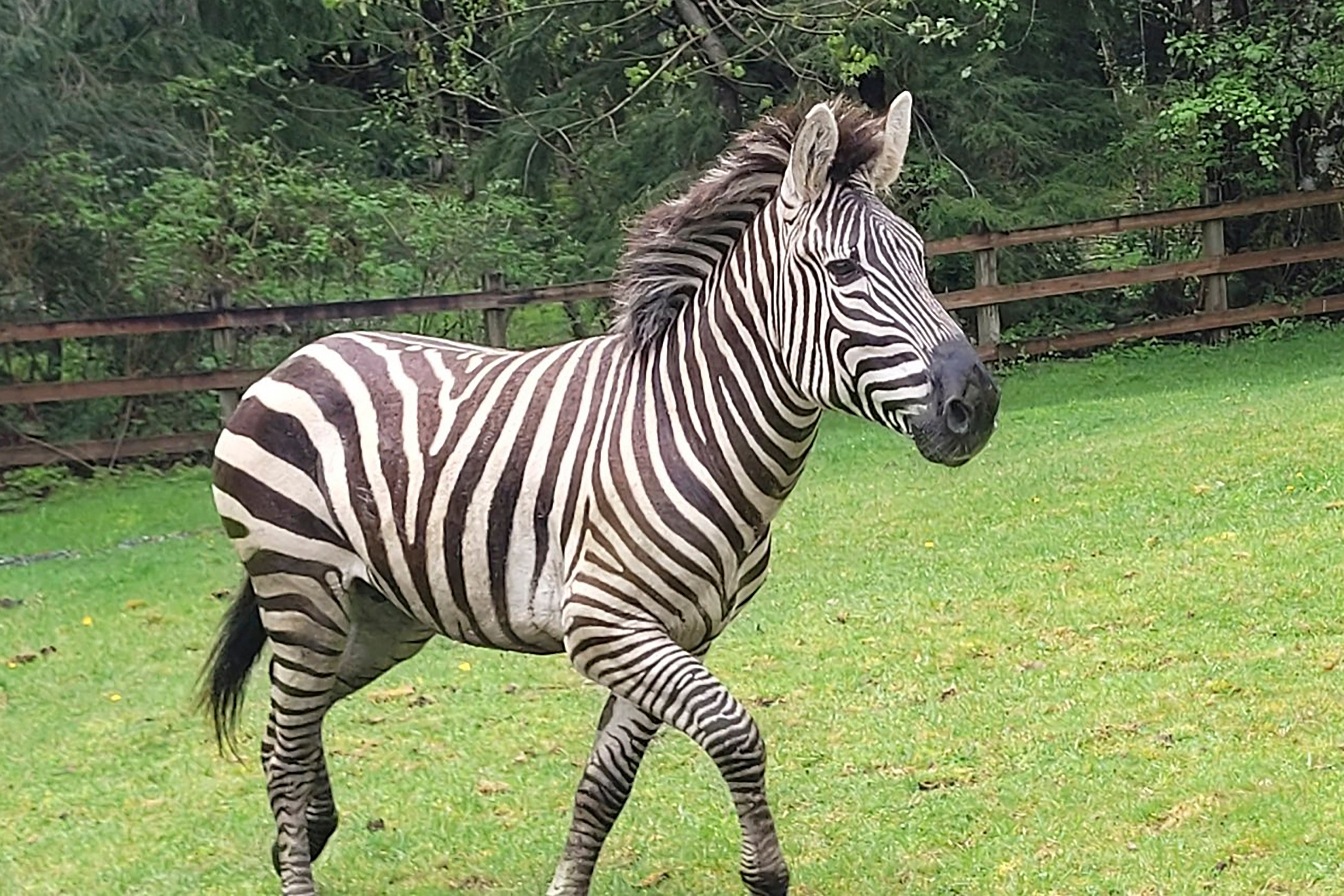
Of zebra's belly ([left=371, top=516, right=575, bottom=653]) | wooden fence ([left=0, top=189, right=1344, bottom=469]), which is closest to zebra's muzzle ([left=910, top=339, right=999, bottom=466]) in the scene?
zebra's belly ([left=371, top=516, right=575, bottom=653])

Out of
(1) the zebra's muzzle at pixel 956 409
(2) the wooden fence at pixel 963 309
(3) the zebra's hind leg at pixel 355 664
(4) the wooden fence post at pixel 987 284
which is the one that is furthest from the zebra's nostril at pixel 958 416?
(4) the wooden fence post at pixel 987 284

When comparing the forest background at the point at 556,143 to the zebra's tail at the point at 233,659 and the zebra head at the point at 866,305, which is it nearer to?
the zebra's tail at the point at 233,659

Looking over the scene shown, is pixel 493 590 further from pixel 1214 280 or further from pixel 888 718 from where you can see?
pixel 1214 280

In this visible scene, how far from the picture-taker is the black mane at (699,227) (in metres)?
4.47

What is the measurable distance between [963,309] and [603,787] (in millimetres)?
11656

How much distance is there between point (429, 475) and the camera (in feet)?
15.3

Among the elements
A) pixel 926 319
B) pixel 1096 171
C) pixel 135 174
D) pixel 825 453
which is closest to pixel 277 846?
pixel 926 319

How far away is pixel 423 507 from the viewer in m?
4.66

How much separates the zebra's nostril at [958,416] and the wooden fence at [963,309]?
10250 mm

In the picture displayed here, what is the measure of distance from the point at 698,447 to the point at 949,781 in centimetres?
197

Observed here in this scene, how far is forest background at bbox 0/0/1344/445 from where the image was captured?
14.5m

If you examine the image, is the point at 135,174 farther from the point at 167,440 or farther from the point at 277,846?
the point at 277,846

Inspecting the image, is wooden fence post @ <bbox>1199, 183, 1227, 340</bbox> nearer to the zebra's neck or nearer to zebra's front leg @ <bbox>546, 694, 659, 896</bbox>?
the zebra's neck

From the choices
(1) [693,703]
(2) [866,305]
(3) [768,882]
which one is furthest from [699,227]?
(3) [768,882]
